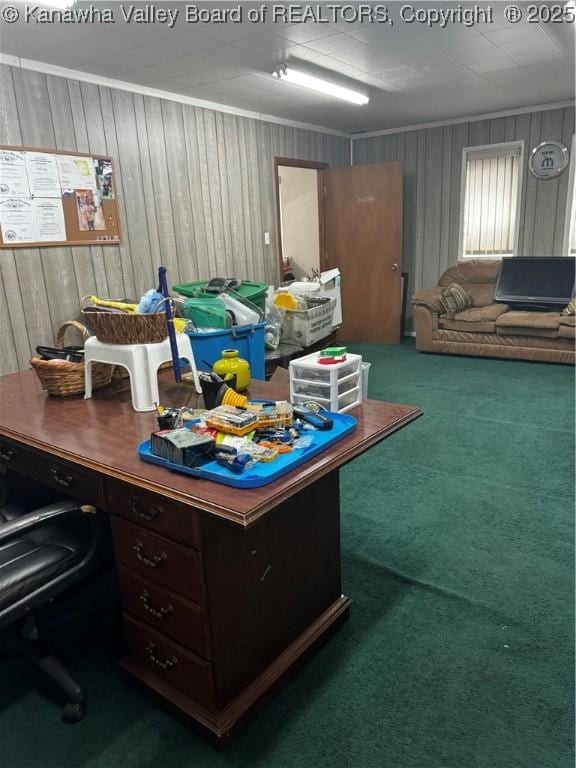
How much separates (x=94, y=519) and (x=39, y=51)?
312 cm

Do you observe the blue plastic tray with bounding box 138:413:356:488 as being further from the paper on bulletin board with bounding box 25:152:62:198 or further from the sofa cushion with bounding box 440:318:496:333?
the sofa cushion with bounding box 440:318:496:333

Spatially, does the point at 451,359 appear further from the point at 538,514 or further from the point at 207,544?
the point at 207,544

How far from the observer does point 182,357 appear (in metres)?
1.88

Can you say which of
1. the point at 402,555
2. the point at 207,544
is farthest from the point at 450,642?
the point at 207,544

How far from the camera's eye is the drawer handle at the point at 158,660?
4.93 ft

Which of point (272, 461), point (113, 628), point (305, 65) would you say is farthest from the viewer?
point (305, 65)

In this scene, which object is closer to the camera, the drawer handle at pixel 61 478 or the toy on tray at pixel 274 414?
the toy on tray at pixel 274 414

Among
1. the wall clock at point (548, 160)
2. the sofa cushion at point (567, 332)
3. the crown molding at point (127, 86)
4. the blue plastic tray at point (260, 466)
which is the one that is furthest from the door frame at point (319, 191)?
the blue plastic tray at point (260, 466)

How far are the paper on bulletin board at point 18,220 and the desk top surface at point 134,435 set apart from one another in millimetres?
1656

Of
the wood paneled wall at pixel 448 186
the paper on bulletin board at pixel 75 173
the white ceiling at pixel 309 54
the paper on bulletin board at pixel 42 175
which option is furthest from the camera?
the wood paneled wall at pixel 448 186

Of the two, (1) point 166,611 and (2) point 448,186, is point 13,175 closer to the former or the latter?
(1) point 166,611

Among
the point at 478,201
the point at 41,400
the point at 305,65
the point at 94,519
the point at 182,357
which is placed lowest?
the point at 94,519

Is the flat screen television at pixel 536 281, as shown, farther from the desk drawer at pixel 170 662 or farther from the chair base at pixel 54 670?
the chair base at pixel 54 670

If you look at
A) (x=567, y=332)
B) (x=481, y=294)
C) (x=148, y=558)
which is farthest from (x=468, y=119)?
(x=148, y=558)
